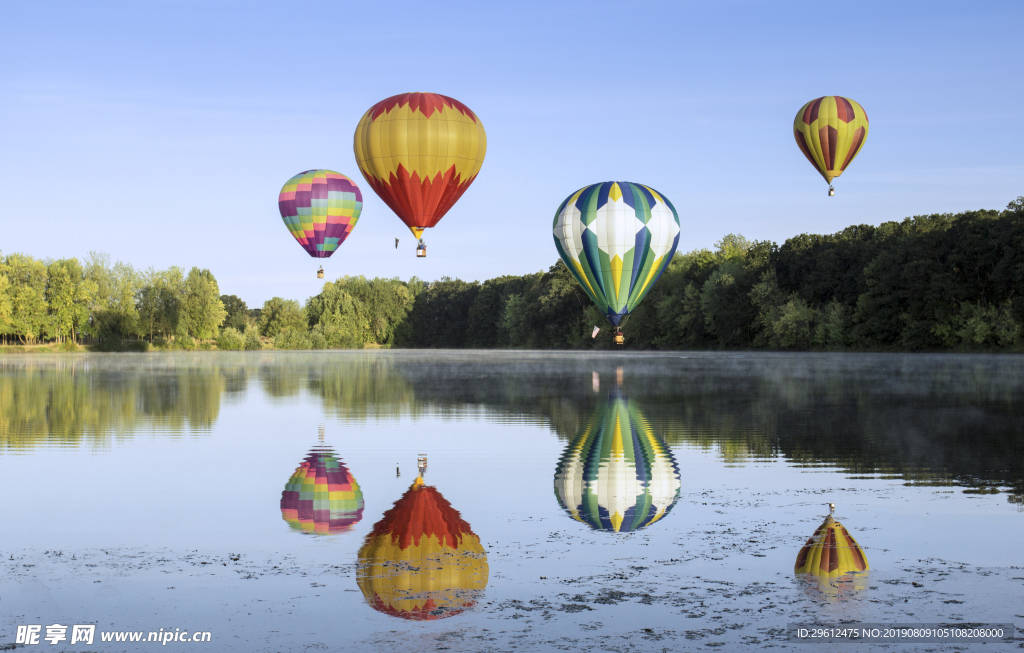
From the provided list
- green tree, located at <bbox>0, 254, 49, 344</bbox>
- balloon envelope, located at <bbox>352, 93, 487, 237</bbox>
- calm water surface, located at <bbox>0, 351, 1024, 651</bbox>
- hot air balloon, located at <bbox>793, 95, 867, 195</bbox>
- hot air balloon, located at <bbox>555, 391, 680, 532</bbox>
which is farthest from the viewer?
green tree, located at <bbox>0, 254, 49, 344</bbox>

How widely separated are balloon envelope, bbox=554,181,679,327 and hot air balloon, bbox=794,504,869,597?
2226 cm

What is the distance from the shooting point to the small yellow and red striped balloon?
6875 mm

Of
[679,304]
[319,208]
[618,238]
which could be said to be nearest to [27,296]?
[319,208]

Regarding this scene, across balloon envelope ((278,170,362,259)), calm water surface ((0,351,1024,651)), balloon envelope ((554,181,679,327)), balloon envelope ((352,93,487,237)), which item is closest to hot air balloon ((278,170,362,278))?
balloon envelope ((278,170,362,259))

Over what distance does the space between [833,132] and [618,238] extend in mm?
14938

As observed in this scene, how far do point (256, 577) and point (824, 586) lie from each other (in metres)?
3.90

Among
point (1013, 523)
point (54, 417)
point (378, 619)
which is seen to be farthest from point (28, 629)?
point (54, 417)

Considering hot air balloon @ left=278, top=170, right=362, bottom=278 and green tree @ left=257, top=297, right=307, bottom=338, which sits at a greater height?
hot air balloon @ left=278, top=170, right=362, bottom=278

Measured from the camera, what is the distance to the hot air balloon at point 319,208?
4684 cm

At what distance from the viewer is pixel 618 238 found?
30.1m

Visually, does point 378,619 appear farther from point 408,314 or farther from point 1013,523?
point 408,314

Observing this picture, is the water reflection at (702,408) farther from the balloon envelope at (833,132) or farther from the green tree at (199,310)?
the green tree at (199,310)

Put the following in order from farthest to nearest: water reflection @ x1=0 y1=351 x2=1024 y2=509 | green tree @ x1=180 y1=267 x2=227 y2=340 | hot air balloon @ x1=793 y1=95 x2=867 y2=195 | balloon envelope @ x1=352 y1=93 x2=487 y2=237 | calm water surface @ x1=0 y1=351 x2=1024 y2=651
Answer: green tree @ x1=180 y1=267 x2=227 y2=340
hot air balloon @ x1=793 y1=95 x2=867 y2=195
balloon envelope @ x1=352 y1=93 x2=487 y2=237
water reflection @ x1=0 y1=351 x2=1024 y2=509
calm water surface @ x1=0 y1=351 x2=1024 y2=651

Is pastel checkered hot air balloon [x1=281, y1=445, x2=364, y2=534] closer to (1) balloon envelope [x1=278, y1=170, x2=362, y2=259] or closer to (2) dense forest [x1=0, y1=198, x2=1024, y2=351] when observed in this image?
(1) balloon envelope [x1=278, y1=170, x2=362, y2=259]
